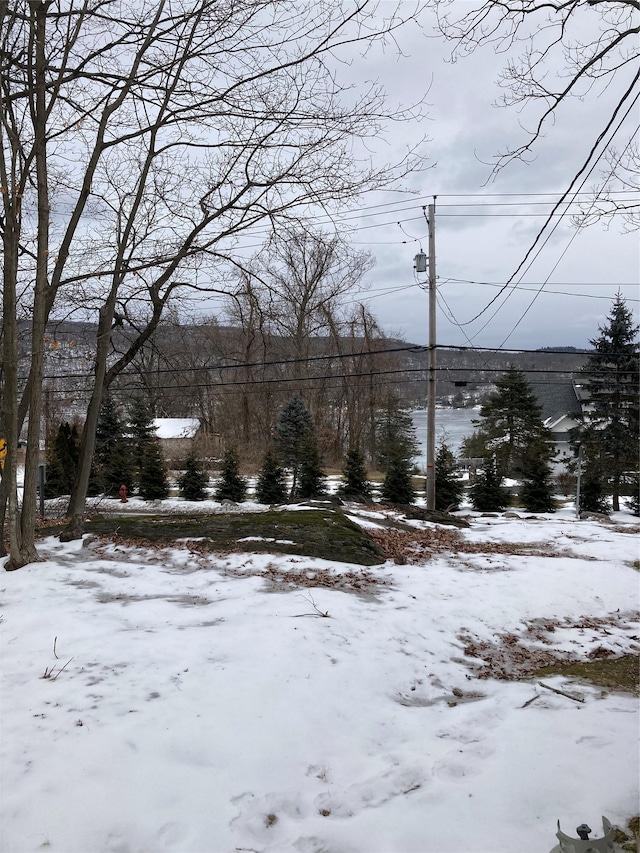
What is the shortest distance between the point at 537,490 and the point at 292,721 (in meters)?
19.5

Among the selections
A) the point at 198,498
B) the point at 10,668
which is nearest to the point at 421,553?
the point at 10,668

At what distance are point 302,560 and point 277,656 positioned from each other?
2.63 m

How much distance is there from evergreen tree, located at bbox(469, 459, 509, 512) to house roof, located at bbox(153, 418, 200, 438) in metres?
17.5

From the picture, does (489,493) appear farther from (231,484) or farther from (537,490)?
(231,484)

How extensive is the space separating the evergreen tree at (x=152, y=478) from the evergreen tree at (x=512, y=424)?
13.6 meters

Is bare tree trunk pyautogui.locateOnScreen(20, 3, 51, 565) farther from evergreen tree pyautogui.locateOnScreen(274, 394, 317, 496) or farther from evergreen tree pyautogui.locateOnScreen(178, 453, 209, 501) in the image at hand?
evergreen tree pyautogui.locateOnScreen(274, 394, 317, 496)

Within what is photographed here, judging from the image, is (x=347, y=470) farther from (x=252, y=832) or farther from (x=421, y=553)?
(x=252, y=832)

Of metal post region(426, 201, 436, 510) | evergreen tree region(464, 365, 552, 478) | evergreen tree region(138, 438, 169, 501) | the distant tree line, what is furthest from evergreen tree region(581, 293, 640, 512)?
evergreen tree region(138, 438, 169, 501)

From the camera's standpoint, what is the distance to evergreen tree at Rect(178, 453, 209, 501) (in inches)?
854

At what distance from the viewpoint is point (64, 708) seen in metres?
2.87

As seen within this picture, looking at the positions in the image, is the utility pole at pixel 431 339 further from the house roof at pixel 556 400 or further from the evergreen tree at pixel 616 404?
the house roof at pixel 556 400

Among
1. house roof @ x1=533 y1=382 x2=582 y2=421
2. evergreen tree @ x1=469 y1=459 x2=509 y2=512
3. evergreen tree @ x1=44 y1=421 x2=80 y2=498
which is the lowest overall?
evergreen tree @ x1=469 y1=459 x2=509 y2=512

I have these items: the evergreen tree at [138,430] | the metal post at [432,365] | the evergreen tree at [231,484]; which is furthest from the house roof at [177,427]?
the metal post at [432,365]

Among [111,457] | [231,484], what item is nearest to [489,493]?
Result: [231,484]
